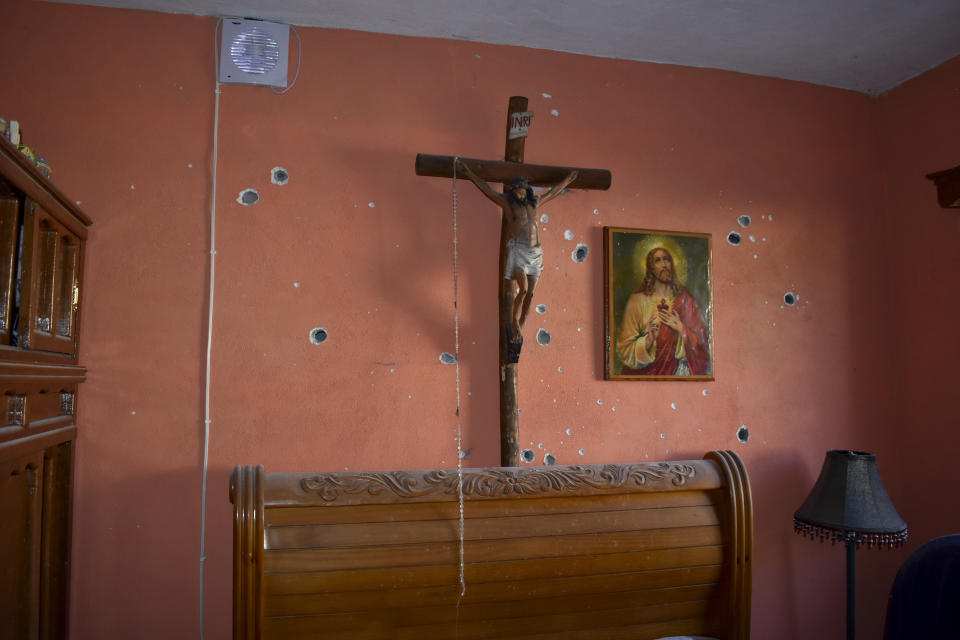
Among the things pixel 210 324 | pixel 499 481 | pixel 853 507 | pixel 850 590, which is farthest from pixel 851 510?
pixel 210 324

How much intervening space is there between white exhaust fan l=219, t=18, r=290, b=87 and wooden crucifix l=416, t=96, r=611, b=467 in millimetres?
593

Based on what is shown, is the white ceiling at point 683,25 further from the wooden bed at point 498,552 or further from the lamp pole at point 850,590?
the lamp pole at point 850,590

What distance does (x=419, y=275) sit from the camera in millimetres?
2062

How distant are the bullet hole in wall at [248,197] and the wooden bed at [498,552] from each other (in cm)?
84

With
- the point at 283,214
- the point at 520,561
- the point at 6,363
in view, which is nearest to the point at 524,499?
the point at 520,561

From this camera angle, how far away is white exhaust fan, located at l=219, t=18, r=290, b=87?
Answer: 1.97 meters

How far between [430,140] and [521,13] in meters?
0.51

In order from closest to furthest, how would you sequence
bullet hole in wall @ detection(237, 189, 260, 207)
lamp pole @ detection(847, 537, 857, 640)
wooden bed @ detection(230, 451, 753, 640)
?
1. wooden bed @ detection(230, 451, 753, 640)
2. bullet hole in wall @ detection(237, 189, 260, 207)
3. lamp pole @ detection(847, 537, 857, 640)

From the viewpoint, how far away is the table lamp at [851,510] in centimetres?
200

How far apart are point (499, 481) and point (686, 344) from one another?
0.94 m

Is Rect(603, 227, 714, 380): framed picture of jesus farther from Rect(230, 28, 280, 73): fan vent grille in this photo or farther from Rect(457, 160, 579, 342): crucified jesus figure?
Rect(230, 28, 280, 73): fan vent grille

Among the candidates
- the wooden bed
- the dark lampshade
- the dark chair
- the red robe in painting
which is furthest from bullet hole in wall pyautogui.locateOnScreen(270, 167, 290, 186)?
the dark lampshade

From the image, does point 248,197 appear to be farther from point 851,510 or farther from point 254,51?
point 851,510

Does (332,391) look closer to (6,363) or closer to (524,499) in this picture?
(524,499)
